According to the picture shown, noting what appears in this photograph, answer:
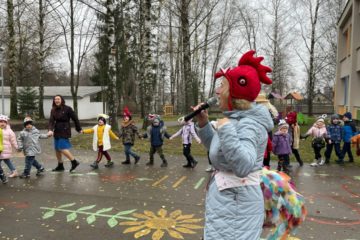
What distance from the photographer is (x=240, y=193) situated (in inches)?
107

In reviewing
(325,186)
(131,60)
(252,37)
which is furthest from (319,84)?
(325,186)

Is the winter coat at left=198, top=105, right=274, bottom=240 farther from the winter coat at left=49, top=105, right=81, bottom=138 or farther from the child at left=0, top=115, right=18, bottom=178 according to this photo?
the winter coat at left=49, top=105, right=81, bottom=138

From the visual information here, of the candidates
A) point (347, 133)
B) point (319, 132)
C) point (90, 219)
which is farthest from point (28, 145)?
point (347, 133)

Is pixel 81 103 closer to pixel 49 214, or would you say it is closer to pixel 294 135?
pixel 294 135

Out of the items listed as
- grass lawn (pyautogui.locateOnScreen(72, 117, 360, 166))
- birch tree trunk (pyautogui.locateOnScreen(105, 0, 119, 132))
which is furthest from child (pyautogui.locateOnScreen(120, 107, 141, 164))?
birch tree trunk (pyautogui.locateOnScreen(105, 0, 119, 132))

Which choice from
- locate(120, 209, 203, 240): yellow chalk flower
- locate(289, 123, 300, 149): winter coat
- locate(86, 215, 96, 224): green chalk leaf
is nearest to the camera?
locate(120, 209, 203, 240): yellow chalk flower

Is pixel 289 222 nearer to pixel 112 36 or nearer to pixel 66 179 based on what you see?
pixel 66 179

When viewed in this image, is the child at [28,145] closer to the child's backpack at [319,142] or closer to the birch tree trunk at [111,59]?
the child's backpack at [319,142]

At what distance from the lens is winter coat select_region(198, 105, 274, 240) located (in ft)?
8.53

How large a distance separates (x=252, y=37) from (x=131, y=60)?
1614 cm

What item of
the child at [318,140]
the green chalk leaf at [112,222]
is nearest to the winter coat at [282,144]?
the child at [318,140]

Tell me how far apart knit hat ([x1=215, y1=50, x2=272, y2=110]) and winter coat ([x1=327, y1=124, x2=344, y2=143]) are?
28.6 feet

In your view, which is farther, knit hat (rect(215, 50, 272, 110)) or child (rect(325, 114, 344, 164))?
child (rect(325, 114, 344, 164))

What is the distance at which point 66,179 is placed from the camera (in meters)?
8.30
